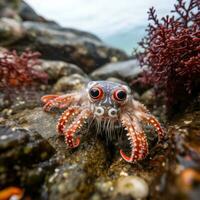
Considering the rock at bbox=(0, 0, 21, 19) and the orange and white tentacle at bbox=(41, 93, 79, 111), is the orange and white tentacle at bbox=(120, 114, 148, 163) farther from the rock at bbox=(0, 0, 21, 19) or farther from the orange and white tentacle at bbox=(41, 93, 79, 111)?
the rock at bbox=(0, 0, 21, 19)

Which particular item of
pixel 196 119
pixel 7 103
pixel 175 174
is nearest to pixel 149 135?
pixel 196 119

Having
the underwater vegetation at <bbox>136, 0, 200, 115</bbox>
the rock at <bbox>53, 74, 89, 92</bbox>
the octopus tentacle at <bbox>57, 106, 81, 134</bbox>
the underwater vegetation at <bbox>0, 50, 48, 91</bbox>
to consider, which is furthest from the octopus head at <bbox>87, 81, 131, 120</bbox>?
the rock at <bbox>53, 74, 89, 92</bbox>

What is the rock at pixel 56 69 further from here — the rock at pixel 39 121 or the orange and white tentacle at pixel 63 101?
the orange and white tentacle at pixel 63 101

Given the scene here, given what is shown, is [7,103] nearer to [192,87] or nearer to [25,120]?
[25,120]

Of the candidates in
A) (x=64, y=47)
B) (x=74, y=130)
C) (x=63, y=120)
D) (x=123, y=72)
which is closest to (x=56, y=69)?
(x=64, y=47)

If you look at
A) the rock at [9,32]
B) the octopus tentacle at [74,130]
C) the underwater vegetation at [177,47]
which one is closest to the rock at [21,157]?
the octopus tentacle at [74,130]

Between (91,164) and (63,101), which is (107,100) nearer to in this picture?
(91,164)
